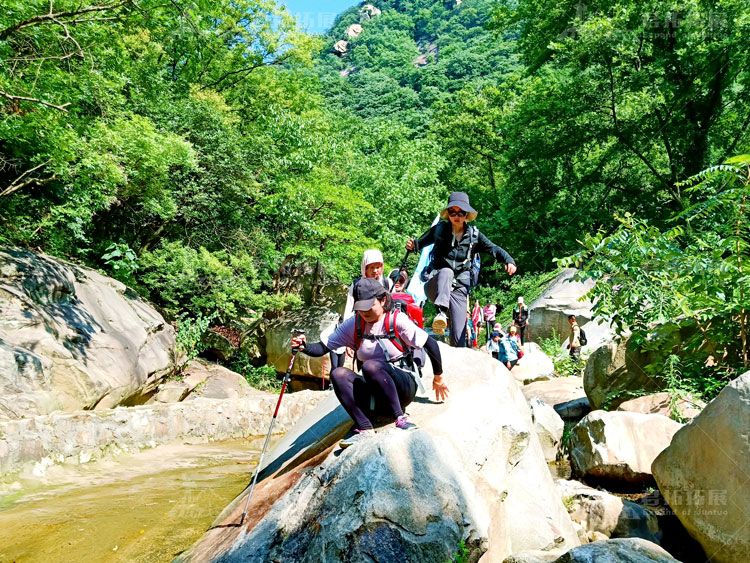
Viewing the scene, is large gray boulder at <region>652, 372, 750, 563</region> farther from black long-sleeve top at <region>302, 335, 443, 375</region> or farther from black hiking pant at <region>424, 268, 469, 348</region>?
black hiking pant at <region>424, 268, 469, 348</region>

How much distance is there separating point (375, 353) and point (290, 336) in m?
13.5

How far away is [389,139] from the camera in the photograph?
28.1 metres

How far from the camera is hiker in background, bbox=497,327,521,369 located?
13.0 metres

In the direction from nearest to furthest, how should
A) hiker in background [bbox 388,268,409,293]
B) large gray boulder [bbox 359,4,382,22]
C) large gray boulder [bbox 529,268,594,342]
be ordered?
hiker in background [bbox 388,268,409,293] → large gray boulder [bbox 529,268,594,342] → large gray boulder [bbox 359,4,382,22]

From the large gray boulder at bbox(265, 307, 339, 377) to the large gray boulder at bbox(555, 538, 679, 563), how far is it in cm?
1452

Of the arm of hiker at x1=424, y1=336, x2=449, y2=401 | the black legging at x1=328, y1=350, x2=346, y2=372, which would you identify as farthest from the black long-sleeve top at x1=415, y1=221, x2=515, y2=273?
the black legging at x1=328, y1=350, x2=346, y2=372

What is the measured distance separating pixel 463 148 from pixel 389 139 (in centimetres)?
485

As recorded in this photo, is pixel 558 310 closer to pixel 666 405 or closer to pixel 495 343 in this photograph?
pixel 495 343

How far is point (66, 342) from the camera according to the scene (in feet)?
28.9

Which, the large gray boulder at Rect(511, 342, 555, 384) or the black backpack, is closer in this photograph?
the black backpack

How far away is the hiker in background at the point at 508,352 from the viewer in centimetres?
1300

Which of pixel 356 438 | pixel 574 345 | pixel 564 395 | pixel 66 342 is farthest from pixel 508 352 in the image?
pixel 356 438

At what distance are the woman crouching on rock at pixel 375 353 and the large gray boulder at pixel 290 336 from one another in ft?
42.5

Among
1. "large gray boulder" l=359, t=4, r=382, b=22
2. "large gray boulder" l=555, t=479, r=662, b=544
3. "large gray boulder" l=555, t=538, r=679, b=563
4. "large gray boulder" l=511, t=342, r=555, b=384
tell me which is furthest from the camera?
"large gray boulder" l=359, t=4, r=382, b=22
